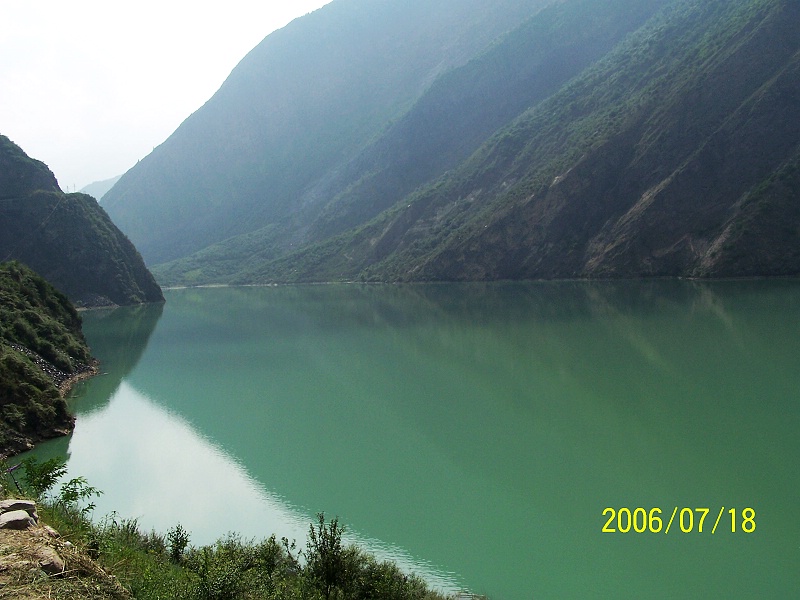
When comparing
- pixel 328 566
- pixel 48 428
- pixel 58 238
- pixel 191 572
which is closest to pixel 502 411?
pixel 328 566

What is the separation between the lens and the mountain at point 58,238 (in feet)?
268

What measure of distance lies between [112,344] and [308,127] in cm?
15153

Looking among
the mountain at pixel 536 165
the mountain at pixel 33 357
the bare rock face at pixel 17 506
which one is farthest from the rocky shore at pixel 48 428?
the mountain at pixel 536 165

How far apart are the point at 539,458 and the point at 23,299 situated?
27.6 metres

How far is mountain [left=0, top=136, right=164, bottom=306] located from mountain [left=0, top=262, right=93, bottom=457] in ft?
156

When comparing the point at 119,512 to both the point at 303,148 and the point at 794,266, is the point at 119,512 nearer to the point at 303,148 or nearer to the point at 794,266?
the point at 794,266

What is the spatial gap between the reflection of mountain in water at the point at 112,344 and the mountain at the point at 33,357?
1.11 m

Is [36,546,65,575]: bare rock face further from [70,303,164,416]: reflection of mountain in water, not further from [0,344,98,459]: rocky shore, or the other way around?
[70,303,164,416]: reflection of mountain in water

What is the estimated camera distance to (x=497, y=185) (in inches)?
4129

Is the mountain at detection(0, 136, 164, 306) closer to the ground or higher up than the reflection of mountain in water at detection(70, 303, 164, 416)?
higher up

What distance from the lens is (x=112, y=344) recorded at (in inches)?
1922

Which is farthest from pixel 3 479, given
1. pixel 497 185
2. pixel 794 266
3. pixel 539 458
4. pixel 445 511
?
pixel 497 185

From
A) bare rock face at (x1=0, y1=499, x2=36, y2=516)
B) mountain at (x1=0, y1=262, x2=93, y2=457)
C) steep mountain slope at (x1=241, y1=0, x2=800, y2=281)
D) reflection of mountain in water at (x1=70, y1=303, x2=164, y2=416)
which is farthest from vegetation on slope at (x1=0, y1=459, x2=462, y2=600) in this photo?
steep mountain slope at (x1=241, y1=0, x2=800, y2=281)
